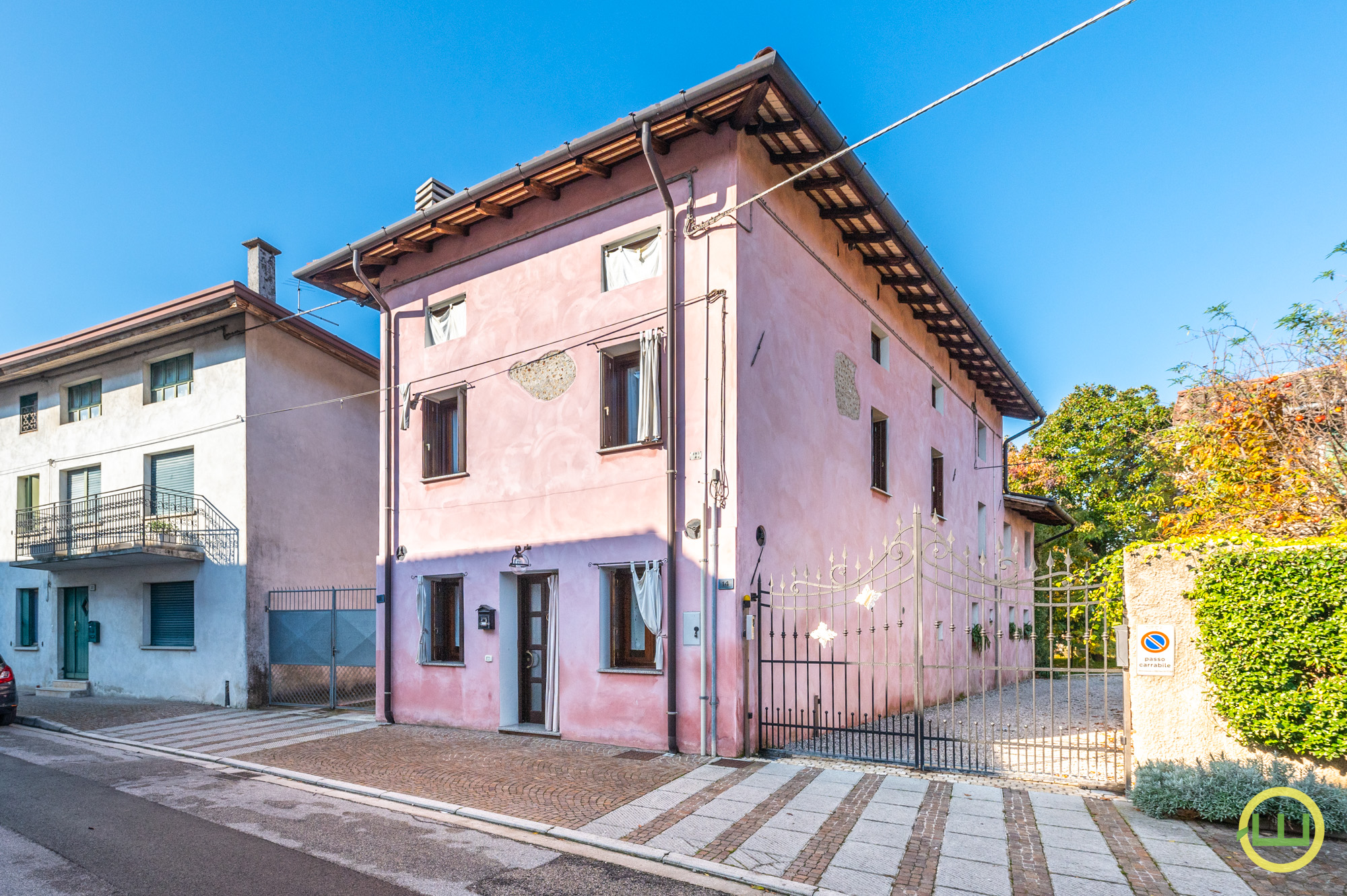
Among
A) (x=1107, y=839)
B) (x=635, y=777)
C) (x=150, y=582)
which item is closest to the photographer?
(x=1107, y=839)

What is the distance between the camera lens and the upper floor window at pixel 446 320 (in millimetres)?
13094

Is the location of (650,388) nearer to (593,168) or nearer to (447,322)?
(593,168)

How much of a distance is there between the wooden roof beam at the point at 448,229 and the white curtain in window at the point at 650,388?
13.7ft

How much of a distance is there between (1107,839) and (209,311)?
1677 centimetres

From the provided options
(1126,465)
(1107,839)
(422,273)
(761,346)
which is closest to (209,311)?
(422,273)

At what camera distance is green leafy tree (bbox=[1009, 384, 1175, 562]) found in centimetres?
2602

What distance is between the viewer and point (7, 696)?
44.8ft

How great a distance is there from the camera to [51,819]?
7156mm

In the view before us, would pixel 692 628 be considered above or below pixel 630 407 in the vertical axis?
below

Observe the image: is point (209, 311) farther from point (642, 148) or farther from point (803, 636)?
point (803, 636)

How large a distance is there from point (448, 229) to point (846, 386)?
667cm

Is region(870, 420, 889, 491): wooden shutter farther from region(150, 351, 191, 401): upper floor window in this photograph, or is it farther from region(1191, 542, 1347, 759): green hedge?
region(150, 351, 191, 401): upper floor window

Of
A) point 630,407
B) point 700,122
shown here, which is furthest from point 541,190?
point 630,407

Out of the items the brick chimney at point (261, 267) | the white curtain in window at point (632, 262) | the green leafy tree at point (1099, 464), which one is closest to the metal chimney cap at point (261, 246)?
the brick chimney at point (261, 267)
